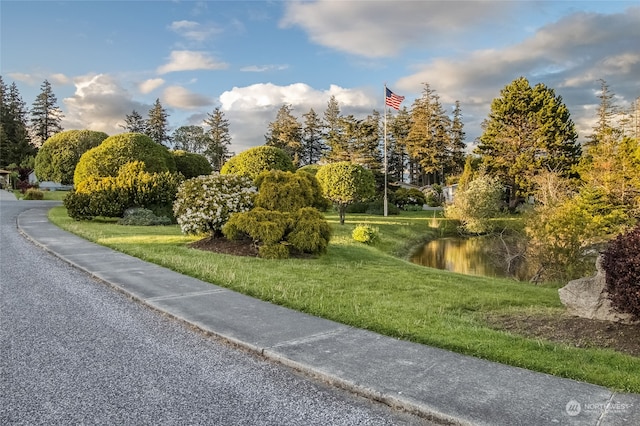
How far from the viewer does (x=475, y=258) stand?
19.1m

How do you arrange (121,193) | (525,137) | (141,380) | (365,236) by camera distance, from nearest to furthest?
(141,380) < (365,236) < (121,193) < (525,137)

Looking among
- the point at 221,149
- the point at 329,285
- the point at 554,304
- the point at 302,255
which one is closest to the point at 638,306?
the point at 554,304

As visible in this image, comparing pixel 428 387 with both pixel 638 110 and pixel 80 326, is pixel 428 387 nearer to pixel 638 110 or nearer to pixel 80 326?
pixel 80 326

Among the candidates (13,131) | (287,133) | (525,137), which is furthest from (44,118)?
(525,137)

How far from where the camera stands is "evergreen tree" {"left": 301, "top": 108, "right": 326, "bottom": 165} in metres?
71.1

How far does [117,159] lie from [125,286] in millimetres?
18605

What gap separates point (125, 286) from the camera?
704 cm

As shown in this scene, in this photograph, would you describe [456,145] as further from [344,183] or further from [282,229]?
[282,229]

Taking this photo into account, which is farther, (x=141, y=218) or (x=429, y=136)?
(x=429, y=136)

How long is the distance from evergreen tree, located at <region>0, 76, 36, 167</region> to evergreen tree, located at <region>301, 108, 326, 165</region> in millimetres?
39995

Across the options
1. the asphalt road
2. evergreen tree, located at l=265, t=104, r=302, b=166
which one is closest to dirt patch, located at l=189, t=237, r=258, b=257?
the asphalt road

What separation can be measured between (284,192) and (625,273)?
8714mm

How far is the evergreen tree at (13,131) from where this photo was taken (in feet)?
205
